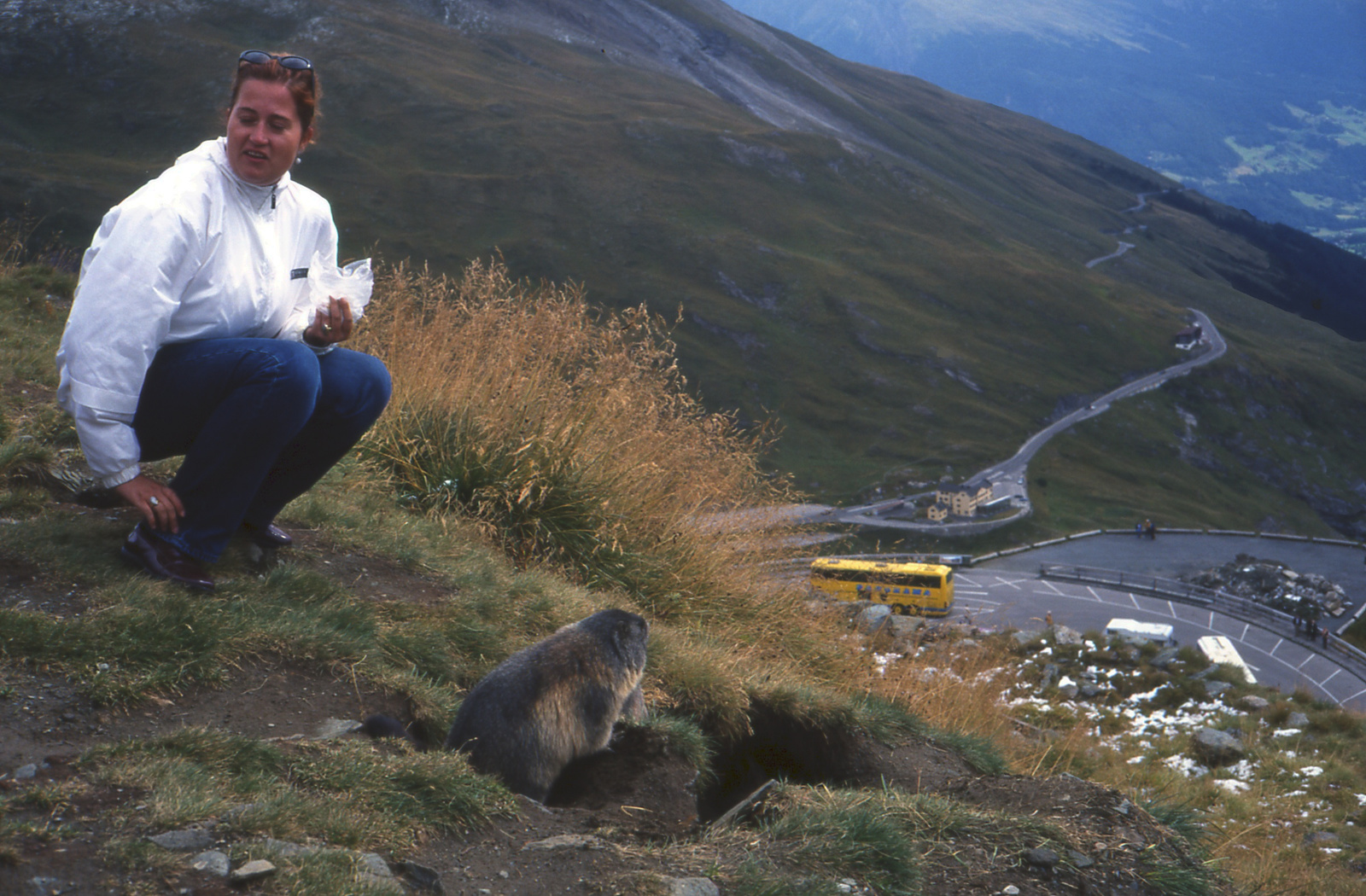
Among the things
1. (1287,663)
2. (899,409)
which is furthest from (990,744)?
(899,409)

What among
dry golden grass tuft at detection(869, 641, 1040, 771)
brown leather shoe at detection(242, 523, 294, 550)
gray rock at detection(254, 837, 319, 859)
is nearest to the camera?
gray rock at detection(254, 837, 319, 859)

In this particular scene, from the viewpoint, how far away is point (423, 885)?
220 cm

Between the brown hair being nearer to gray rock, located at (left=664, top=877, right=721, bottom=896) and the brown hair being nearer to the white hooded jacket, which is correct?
the white hooded jacket

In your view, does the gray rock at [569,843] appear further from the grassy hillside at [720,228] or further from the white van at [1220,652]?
the grassy hillside at [720,228]

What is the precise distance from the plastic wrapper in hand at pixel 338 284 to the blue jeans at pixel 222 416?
25 centimetres

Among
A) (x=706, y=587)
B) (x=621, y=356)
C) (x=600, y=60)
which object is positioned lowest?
(x=706, y=587)

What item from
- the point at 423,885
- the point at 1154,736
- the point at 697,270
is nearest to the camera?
the point at 423,885

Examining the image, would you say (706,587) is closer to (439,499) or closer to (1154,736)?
(439,499)

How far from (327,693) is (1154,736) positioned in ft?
40.9

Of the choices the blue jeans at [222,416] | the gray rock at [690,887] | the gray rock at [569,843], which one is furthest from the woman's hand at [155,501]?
the gray rock at [690,887]

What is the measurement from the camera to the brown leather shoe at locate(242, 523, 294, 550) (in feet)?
12.9

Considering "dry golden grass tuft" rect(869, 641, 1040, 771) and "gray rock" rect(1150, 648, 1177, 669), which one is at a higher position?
"dry golden grass tuft" rect(869, 641, 1040, 771)

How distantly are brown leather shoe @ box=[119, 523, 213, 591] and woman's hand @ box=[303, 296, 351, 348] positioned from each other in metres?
0.94

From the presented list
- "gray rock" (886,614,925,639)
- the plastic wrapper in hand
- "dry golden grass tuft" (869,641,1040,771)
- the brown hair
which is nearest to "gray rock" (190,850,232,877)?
the plastic wrapper in hand
